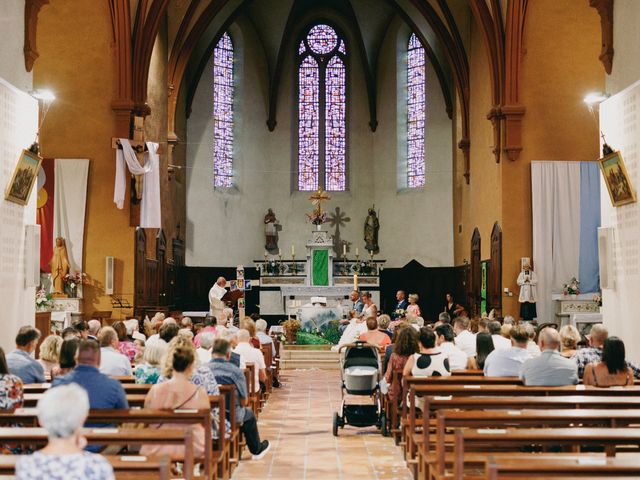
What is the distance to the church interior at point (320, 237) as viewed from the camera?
5898 mm

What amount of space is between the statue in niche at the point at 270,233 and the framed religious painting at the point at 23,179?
→ 1556cm

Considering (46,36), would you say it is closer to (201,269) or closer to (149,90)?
(149,90)

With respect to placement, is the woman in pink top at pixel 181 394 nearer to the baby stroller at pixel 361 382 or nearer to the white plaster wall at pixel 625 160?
the baby stroller at pixel 361 382

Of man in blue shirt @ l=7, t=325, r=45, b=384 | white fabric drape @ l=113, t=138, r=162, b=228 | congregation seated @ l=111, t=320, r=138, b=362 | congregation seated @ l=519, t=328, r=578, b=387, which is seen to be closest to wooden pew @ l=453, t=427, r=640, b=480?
congregation seated @ l=519, t=328, r=578, b=387

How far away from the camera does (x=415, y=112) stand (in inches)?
1085

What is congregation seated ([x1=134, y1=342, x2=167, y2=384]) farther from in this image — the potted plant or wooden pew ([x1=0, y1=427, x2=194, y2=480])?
the potted plant

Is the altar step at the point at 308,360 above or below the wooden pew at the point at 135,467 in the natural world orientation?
below

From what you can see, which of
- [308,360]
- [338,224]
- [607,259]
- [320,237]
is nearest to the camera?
[607,259]

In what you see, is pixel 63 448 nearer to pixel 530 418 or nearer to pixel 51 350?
pixel 530 418

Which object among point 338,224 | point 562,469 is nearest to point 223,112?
point 338,224

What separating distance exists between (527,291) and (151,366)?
11407 mm

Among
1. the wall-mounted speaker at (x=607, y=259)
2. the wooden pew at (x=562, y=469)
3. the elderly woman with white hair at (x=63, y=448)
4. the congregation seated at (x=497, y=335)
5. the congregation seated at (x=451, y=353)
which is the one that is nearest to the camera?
the elderly woman with white hair at (x=63, y=448)

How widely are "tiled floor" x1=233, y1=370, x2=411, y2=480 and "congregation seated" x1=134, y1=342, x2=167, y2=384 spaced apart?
1.12 metres

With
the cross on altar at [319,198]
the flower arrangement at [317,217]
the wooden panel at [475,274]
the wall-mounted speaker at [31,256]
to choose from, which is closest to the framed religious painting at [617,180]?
the wall-mounted speaker at [31,256]
